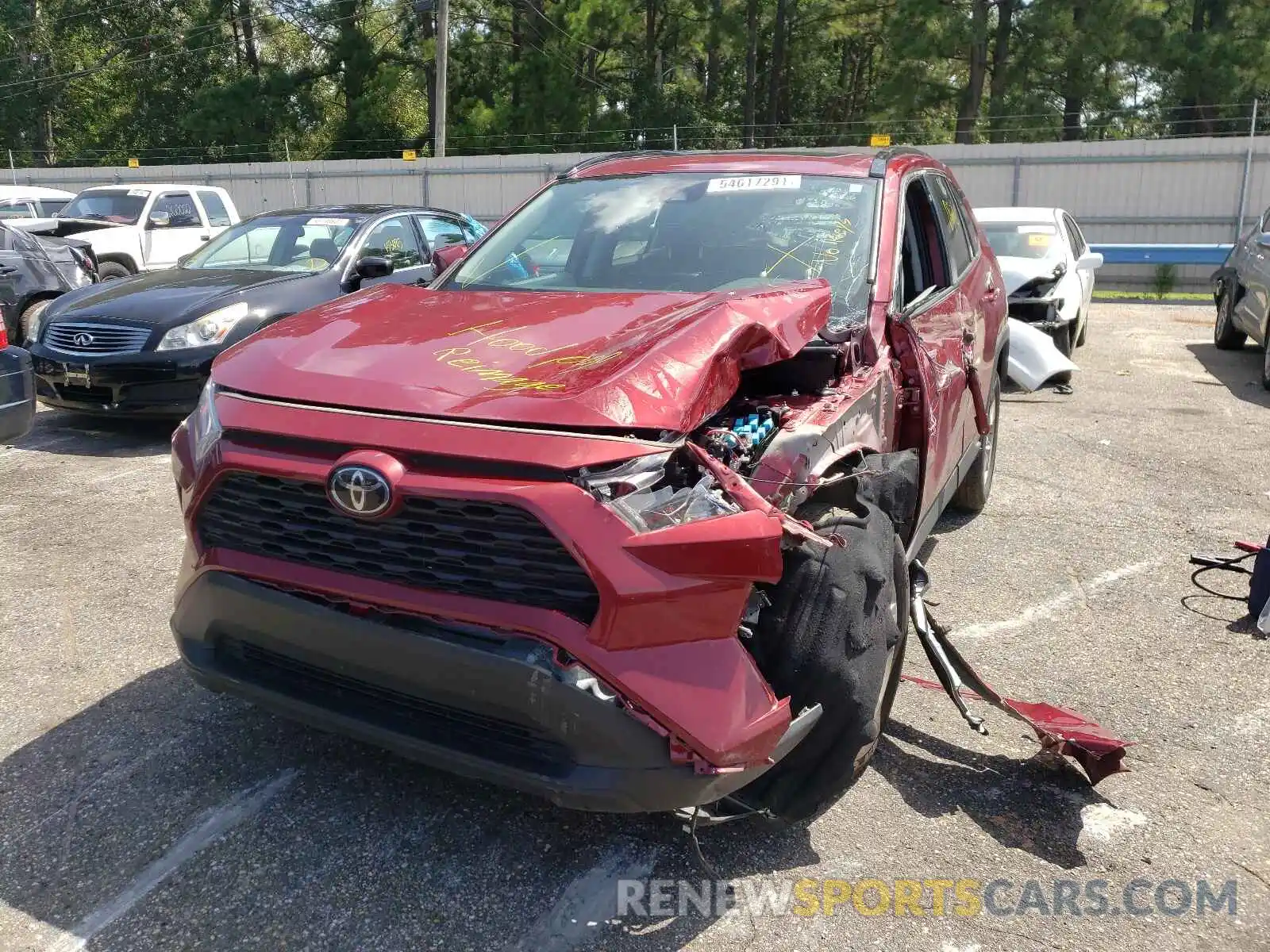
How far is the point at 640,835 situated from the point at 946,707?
4.37 feet

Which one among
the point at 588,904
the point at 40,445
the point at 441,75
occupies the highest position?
the point at 441,75

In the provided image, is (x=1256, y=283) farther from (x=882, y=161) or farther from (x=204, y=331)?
(x=204, y=331)

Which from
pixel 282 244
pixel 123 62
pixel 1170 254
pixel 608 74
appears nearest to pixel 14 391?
pixel 282 244

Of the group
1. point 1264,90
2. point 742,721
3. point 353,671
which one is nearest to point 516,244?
point 353,671

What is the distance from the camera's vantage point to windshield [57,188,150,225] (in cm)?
1315

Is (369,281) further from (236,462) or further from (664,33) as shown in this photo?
(664,33)

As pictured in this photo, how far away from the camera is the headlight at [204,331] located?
7.05 metres

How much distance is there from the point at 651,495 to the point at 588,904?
108 centimetres

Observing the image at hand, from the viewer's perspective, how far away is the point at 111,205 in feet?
43.9

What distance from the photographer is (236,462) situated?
2645 mm

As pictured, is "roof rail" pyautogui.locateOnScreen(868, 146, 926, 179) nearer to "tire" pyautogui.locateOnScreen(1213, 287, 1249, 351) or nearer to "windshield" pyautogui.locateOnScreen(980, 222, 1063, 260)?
"windshield" pyautogui.locateOnScreen(980, 222, 1063, 260)

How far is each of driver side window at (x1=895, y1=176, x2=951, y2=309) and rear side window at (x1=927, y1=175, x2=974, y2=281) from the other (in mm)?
120

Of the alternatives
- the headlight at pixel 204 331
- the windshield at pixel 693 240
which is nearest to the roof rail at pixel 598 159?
the windshield at pixel 693 240

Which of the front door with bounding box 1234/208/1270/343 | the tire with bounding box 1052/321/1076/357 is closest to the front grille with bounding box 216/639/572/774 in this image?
the tire with bounding box 1052/321/1076/357
